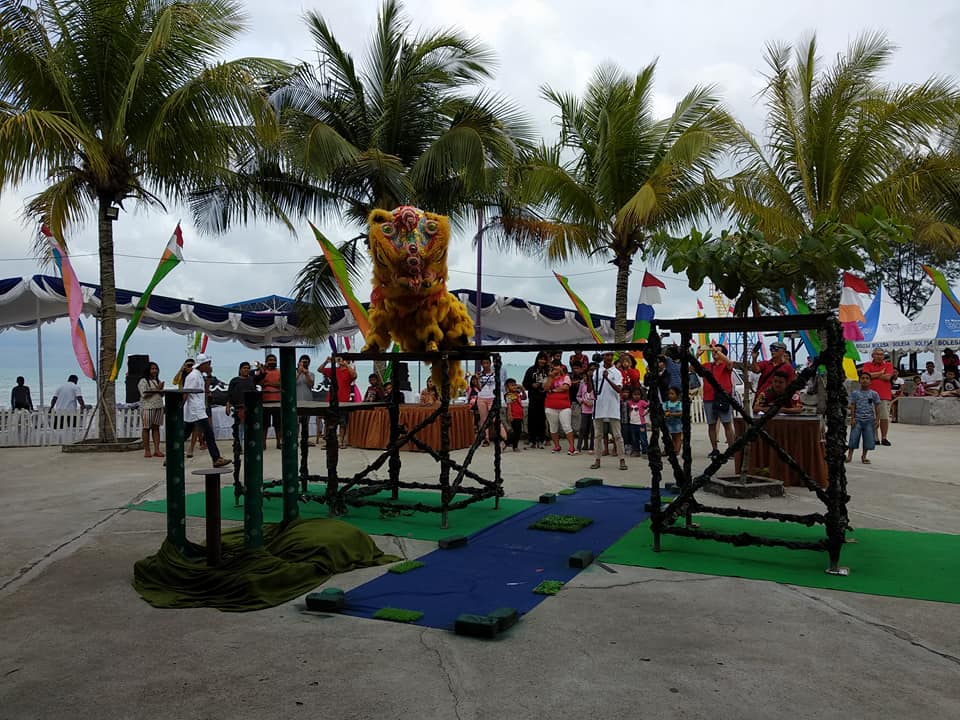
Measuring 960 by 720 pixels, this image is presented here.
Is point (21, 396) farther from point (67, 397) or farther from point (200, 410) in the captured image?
point (200, 410)

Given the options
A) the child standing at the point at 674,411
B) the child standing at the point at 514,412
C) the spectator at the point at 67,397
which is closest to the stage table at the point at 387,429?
the child standing at the point at 514,412

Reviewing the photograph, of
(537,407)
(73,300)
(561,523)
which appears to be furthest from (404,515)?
(73,300)

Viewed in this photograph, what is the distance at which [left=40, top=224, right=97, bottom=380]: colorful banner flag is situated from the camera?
43.3 feet

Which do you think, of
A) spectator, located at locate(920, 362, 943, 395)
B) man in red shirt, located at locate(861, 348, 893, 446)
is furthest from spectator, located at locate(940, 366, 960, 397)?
man in red shirt, located at locate(861, 348, 893, 446)

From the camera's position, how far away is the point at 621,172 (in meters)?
13.2

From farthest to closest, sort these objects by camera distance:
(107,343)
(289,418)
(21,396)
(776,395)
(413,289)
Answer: (21,396) < (107,343) < (776,395) < (413,289) < (289,418)

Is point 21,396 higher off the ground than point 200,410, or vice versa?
point 21,396

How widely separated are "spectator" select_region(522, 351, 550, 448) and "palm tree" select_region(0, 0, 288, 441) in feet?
20.0

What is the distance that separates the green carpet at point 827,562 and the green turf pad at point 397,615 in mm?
1780

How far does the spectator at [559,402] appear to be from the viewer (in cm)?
1202

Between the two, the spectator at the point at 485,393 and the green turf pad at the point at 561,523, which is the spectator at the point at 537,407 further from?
the green turf pad at the point at 561,523

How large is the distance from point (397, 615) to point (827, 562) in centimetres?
312

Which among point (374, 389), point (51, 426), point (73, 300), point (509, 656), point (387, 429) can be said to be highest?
point (73, 300)

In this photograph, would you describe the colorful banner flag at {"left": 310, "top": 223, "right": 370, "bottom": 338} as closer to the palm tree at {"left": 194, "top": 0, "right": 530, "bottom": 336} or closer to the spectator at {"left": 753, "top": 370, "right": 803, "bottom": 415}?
the palm tree at {"left": 194, "top": 0, "right": 530, "bottom": 336}
